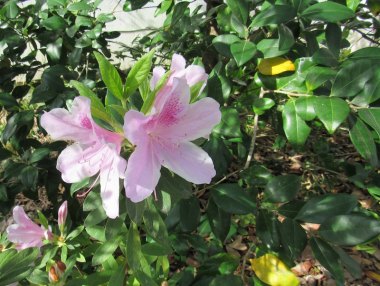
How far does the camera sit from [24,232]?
113 centimetres

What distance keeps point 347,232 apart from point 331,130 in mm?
272

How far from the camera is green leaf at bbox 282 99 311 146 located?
3.17ft

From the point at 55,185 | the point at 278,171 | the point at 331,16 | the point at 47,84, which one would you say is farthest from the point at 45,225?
the point at 278,171

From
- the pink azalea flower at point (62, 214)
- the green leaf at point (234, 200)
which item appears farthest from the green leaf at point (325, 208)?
the pink azalea flower at point (62, 214)

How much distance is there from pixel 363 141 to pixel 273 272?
46 centimetres

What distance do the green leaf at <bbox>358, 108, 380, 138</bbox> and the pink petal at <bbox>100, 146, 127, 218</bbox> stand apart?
57 centimetres

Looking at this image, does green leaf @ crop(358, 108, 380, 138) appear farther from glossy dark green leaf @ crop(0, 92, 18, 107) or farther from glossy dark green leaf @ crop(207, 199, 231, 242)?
glossy dark green leaf @ crop(0, 92, 18, 107)

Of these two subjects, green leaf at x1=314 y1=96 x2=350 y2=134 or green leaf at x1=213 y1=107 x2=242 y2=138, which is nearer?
green leaf at x1=314 y1=96 x2=350 y2=134

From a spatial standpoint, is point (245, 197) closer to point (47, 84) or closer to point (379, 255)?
point (47, 84)

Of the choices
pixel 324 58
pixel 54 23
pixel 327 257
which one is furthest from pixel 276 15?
pixel 54 23

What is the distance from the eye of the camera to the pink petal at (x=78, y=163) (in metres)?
0.77

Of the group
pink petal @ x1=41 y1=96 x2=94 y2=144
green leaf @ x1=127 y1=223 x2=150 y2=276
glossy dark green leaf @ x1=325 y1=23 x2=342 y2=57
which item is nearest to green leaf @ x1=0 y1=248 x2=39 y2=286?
green leaf @ x1=127 y1=223 x2=150 y2=276

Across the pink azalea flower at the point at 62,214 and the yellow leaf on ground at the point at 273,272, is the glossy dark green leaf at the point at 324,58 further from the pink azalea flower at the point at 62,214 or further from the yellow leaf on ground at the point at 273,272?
the pink azalea flower at the point at 62,214

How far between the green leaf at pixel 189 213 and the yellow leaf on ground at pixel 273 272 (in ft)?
0.72
